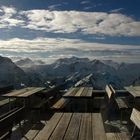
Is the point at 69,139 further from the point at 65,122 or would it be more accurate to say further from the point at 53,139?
the point at 65,122

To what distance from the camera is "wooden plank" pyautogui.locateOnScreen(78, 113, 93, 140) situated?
5.74 metres

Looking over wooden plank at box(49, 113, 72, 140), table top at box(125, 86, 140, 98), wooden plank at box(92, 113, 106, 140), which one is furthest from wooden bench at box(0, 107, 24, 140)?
table top at box(125, 86, 140, 98)

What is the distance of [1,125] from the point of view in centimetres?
641

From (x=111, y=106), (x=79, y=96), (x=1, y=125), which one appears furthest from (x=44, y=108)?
(x=1, y=125)

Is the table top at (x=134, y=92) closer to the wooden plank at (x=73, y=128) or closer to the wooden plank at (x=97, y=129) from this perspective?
the wooden plank at (x=97, y=129)

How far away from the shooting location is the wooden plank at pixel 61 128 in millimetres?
5749

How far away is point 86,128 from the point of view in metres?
6.42

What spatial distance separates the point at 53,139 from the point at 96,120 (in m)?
1.86

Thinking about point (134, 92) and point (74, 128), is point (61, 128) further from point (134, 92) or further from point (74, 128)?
point (134, 92)

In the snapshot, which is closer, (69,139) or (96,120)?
(69,139)

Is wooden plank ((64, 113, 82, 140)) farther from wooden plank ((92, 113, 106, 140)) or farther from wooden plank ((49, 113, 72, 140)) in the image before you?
wooden plank ((92, 113, 106, 140))

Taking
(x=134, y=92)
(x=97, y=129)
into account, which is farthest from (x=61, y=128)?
(x=134, y=92)

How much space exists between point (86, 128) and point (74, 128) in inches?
9.0

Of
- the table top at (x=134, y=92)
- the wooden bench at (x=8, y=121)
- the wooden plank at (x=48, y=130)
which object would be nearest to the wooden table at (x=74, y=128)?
the wooden plank at (x=48, y=130)
